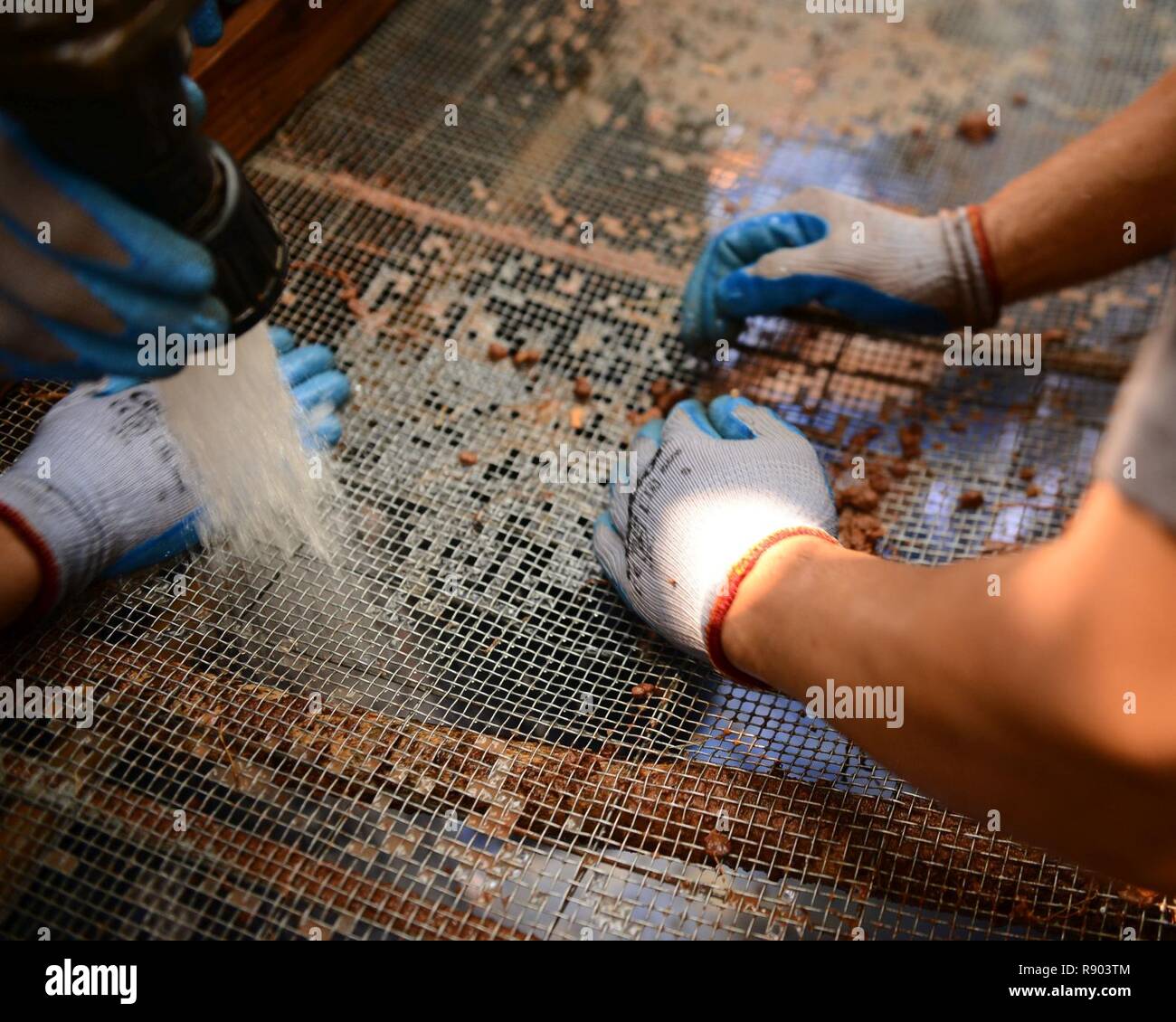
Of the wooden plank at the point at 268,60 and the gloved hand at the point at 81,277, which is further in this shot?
the wooden plank at the point at 268,60

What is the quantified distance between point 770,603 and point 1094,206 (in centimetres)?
101

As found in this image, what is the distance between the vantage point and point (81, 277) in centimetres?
101

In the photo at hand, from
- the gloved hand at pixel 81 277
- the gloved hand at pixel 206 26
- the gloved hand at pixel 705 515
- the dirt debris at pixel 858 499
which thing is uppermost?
the gloved hand at pixel 206 26

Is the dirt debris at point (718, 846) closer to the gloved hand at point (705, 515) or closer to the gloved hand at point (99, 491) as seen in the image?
the gloved hand at point (705, 515)

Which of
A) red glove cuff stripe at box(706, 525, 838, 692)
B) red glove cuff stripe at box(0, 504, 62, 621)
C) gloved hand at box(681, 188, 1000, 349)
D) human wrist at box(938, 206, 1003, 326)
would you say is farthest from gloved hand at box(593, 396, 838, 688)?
red glove cuff stripe at box(0, 504, 62, 621)

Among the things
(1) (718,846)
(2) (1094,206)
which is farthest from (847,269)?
(1) (718,846)

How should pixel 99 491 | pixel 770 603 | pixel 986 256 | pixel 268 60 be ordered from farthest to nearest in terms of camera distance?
pixel 268 60, pixel 986 256, pixel 99 491, pixel 770 603

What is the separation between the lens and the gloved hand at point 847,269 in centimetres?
167

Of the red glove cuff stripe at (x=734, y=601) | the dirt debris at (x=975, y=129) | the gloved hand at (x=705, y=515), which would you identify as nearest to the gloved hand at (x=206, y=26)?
the gloved hand at (x=705, y=515)

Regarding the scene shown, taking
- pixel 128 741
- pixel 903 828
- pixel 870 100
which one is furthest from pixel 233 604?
pixel 870 100

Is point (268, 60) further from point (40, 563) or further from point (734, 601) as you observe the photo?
point (734, 601)

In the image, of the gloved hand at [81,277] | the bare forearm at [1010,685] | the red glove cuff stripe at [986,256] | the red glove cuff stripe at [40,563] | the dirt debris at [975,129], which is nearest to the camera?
the bare forearm at [1010,685]

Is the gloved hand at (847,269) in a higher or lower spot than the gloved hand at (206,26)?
lower
